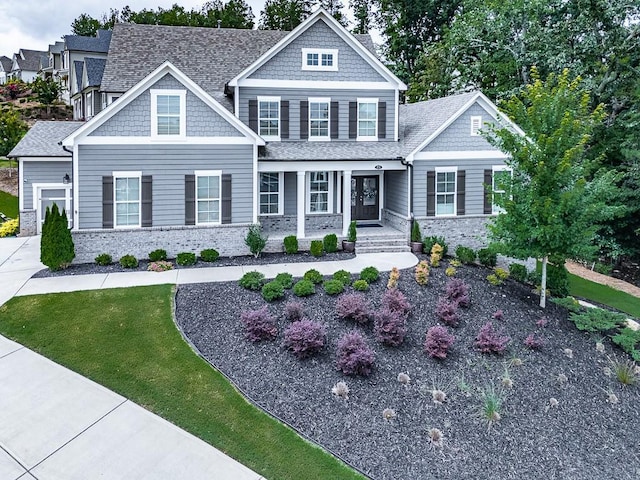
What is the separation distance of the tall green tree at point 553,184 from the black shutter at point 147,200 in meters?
10.5

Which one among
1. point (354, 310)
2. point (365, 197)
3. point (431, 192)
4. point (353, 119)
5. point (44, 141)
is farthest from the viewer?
point (365, 197)

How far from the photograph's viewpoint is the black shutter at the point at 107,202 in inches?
584

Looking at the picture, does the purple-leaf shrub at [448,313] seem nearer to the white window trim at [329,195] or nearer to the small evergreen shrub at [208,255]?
the small evergreen shrub at [208,255]

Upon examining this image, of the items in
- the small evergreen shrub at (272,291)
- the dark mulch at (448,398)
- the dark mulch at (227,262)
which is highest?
the dark mulch at (227,262)

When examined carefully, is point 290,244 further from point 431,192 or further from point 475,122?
point 475,122

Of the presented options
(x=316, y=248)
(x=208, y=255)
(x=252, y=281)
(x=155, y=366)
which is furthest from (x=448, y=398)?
(x=208, y=255)

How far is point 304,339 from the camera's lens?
9211 millimetres

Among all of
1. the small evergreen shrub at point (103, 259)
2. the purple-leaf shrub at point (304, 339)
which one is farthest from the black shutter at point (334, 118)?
the purple-leaf shrub at point (304, 339)

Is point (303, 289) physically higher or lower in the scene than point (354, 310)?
higher

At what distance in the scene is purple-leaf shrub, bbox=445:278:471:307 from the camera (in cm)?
1193

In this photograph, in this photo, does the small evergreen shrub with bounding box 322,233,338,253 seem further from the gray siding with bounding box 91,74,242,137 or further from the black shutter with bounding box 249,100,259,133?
the black shutter with bounding box 249,100,259,133

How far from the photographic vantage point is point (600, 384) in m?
9.88

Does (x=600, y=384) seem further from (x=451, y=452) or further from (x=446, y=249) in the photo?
(x=446, y=249)

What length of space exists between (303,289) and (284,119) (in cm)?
870
